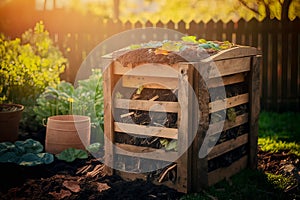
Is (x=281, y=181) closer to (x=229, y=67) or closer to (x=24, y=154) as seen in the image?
(x=229, y=67)

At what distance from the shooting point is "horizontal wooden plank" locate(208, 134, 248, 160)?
14.8 feet

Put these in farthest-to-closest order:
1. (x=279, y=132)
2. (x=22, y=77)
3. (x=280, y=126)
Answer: (x=280, y=126)
(x=279, y=132)
(x=22, y=77)

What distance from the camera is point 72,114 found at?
597 centimetres

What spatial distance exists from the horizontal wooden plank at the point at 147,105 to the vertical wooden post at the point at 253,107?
1114 millimetres

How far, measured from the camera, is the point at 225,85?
4715mm

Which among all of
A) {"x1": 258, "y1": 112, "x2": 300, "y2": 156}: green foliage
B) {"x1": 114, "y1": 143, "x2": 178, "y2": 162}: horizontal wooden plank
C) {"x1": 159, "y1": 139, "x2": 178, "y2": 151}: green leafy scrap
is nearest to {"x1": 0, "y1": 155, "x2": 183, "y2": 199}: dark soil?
{"x1": 114, "y1": 143, "x2": 178, "y2": 162}: horizontal wooden plank

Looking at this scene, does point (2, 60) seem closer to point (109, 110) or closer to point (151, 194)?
point (109, 110)

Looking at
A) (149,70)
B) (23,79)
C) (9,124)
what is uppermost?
(149,70)

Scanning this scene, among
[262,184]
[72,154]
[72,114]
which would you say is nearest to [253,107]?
[262,184]

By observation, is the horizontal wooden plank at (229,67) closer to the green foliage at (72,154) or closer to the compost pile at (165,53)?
the compost pile at (165,53)

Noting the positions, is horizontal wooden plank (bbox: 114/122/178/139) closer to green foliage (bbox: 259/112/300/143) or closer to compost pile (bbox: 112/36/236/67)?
compost pile (bbox: 112/36/236/67)

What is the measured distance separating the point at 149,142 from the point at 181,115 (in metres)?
0.50

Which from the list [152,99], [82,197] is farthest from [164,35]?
[82,197]

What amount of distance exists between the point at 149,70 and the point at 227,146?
42.3 inches
